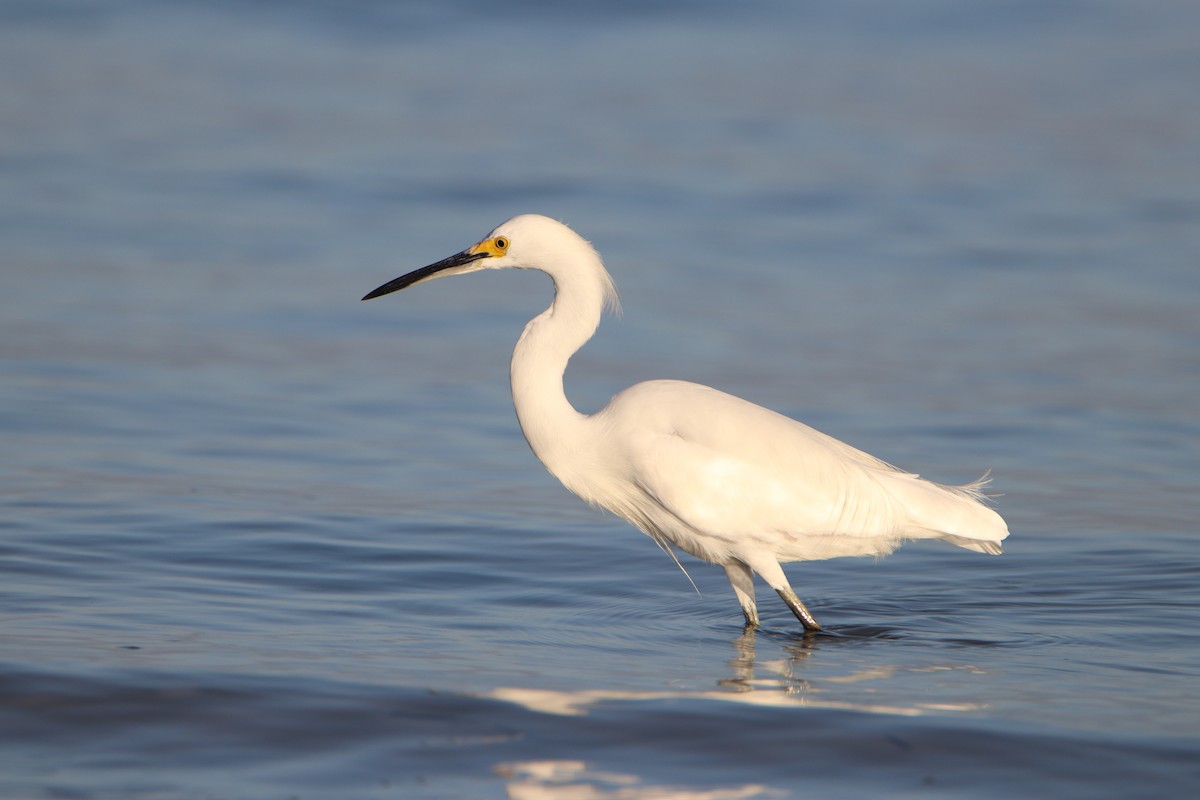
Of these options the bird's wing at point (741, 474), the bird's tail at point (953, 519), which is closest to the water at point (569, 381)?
the bird's tail at point (953, 519)

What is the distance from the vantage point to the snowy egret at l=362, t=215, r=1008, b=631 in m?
5.68

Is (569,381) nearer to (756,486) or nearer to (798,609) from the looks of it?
(756,486)

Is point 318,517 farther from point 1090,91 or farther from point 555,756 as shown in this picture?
point 1090,91

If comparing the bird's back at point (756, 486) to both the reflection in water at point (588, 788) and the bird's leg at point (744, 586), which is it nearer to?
the bird's leg at point (744, 586)

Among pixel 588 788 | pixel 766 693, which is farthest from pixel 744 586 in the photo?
pixel 588 788

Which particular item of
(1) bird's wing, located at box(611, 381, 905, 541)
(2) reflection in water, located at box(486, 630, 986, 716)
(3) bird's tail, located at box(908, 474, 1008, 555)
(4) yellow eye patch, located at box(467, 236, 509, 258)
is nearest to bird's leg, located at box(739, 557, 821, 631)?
(1) bird's wing, located at box(611, 381, 905, 541)

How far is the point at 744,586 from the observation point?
593cm

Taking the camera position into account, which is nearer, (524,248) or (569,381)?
(524,248)

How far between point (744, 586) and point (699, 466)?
60 cm


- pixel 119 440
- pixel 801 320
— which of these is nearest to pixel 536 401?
pixel 119 440

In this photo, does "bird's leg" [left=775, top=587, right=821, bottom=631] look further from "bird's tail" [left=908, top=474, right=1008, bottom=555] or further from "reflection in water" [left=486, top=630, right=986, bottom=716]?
"bird's tail" [left=908, top=474, right=1008, bottom=555]

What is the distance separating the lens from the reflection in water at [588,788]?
13.2 ft

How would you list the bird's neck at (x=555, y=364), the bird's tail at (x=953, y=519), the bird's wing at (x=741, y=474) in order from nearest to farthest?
the bird's wing at (x=741, y=474) → the bird's neck at (x=555, y=364) → the bird's tail at (x=953, y=519)

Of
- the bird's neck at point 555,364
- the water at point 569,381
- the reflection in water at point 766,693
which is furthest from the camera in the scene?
the bird's neck at point 555,364
